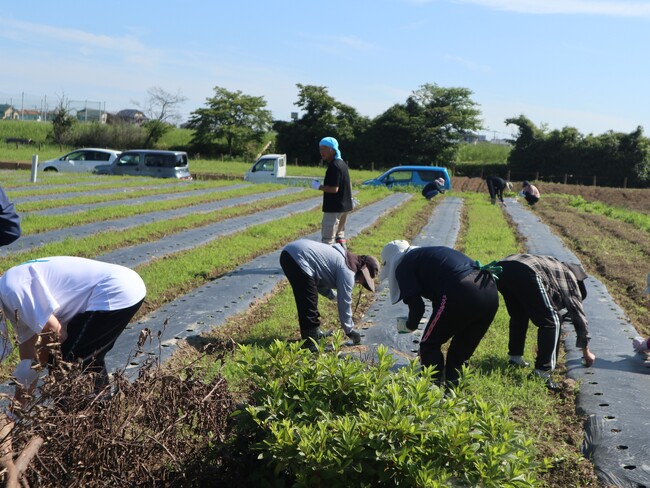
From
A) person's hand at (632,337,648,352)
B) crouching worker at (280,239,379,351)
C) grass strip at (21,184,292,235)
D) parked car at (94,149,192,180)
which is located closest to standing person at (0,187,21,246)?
crouching worker at (280,239,379,351)

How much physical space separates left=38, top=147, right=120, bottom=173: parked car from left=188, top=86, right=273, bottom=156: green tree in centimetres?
2030

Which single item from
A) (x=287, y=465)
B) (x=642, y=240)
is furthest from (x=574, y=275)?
(x=642, y=240)

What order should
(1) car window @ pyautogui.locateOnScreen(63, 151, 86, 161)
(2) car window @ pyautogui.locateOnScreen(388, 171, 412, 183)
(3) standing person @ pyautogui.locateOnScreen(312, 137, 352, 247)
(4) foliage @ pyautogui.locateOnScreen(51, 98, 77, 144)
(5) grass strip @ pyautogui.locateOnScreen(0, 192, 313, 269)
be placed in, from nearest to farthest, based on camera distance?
(3) standing person @ pyautogui.locateOnScreen(312, 137, 352, 247) < (5) grass strip @ pyautogui.locateOnScreen(0, 192, 313, 269) < (1) car window @ pyautogui.locateOnScreen(63, 151, 86, 161) < (2) car window @ pyautogui.locateOnScreen(388, 171, 412, 183) < (4) foliage @ pyautogui.locateOnScreen(51, 98, 77, 144)

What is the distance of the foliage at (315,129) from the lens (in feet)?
159

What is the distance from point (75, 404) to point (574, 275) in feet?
13.7

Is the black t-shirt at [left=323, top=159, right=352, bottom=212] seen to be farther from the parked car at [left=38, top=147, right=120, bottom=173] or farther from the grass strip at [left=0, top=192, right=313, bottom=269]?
the parked car at [left=38, top=147, right=120, bottom=173]

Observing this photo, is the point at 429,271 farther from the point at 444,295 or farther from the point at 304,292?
the point at 304,292

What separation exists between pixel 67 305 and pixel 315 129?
149 feet

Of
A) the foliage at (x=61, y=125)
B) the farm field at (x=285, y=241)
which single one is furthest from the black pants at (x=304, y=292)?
the foliage at (x=61, y=125)

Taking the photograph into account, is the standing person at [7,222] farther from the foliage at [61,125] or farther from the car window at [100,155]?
the foliage at [61,125]

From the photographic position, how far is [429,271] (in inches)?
192

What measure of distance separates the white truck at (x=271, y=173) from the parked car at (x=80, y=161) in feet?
18.6

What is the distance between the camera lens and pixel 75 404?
280 centimetres

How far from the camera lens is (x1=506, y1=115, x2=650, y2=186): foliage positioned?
136 ft
